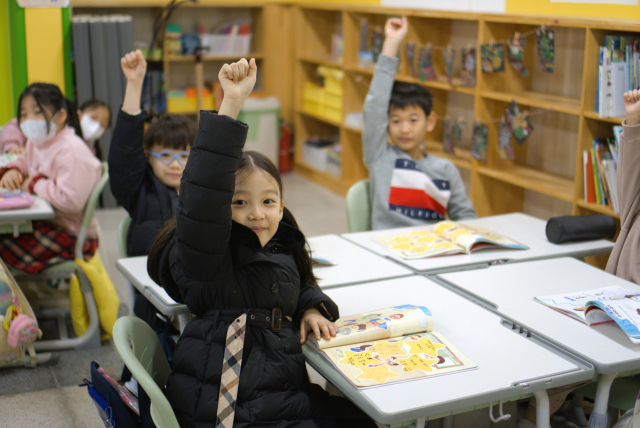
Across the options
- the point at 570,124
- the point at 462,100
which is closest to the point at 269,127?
the point at 462,100

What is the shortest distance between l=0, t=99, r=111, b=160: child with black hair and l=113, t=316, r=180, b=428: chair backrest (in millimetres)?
1476

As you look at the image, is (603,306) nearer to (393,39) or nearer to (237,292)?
(237,292)

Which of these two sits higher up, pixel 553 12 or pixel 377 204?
pixel 553 12

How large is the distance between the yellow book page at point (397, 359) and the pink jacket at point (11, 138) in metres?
2.22

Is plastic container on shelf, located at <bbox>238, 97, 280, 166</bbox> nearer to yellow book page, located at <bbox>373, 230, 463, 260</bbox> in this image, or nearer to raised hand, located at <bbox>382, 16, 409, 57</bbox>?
raised hand, located at <bbox>382, 16, 409, 57</bbox>

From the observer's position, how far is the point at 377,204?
2.66 metres

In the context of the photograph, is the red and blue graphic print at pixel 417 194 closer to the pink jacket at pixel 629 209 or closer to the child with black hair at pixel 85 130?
the pink jacket at pixel 629 209

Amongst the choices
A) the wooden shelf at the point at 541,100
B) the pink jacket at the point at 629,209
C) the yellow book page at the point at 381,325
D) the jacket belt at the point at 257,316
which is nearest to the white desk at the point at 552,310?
the pink jacket at the point at 629,209

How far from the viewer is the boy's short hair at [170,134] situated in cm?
226

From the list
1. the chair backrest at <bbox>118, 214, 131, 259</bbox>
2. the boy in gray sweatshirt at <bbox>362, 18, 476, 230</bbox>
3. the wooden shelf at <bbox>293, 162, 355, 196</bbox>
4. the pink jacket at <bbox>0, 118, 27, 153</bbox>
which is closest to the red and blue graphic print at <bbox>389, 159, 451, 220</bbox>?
the boy in gray sweatshirt at <bbox>362, 18, 476, 230</bbox>

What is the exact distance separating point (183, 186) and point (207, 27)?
4.85 metres

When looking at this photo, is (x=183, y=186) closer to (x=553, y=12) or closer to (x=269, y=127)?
(x=553, y=12)

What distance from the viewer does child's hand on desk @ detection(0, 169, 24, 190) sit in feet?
8.68

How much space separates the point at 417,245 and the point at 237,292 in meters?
0.88
